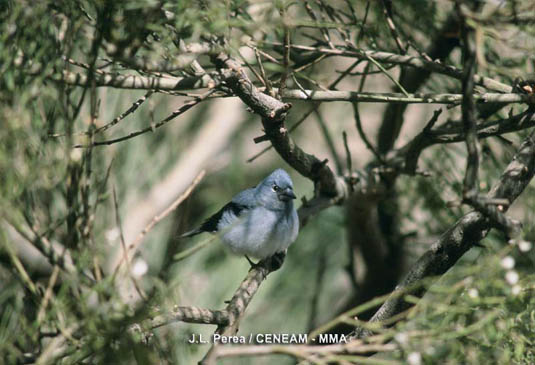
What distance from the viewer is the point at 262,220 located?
100 inches

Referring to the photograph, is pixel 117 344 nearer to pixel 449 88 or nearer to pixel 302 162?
pixel 302 162

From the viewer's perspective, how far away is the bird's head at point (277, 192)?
2.59 m

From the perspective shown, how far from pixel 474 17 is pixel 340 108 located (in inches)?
127

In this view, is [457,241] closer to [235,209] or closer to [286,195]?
[286,195]

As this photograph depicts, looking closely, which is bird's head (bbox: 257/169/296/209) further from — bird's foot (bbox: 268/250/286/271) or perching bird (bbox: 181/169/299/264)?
bird's foot (bbox: 268/250/286/271)

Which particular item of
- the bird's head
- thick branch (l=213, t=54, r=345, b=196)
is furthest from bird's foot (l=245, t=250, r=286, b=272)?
thick branch (l=213, t=54, r=345, b=196)

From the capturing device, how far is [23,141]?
44.1 inches

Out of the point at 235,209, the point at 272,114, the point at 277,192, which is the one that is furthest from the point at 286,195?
the point at 272,114

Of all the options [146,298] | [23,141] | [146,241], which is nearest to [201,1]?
[23,141]

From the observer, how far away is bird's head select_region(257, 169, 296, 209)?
2.59 metres

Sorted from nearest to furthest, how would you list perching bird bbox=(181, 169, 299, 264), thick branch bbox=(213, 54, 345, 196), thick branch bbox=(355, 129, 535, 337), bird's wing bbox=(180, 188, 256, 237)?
thick branch bbox=(213, 54, 345, 196) → thick branch bbox=(355, 129, 535, 337) → perching bird bbox=(181, 169, 299, 264) → bird's wing bbox=(180, 188, 256, 237)

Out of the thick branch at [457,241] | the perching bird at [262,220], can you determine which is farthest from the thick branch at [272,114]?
the thick branch at [457,241]

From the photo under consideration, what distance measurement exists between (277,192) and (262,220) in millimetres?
161

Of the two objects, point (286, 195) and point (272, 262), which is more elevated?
point (286, 195)
